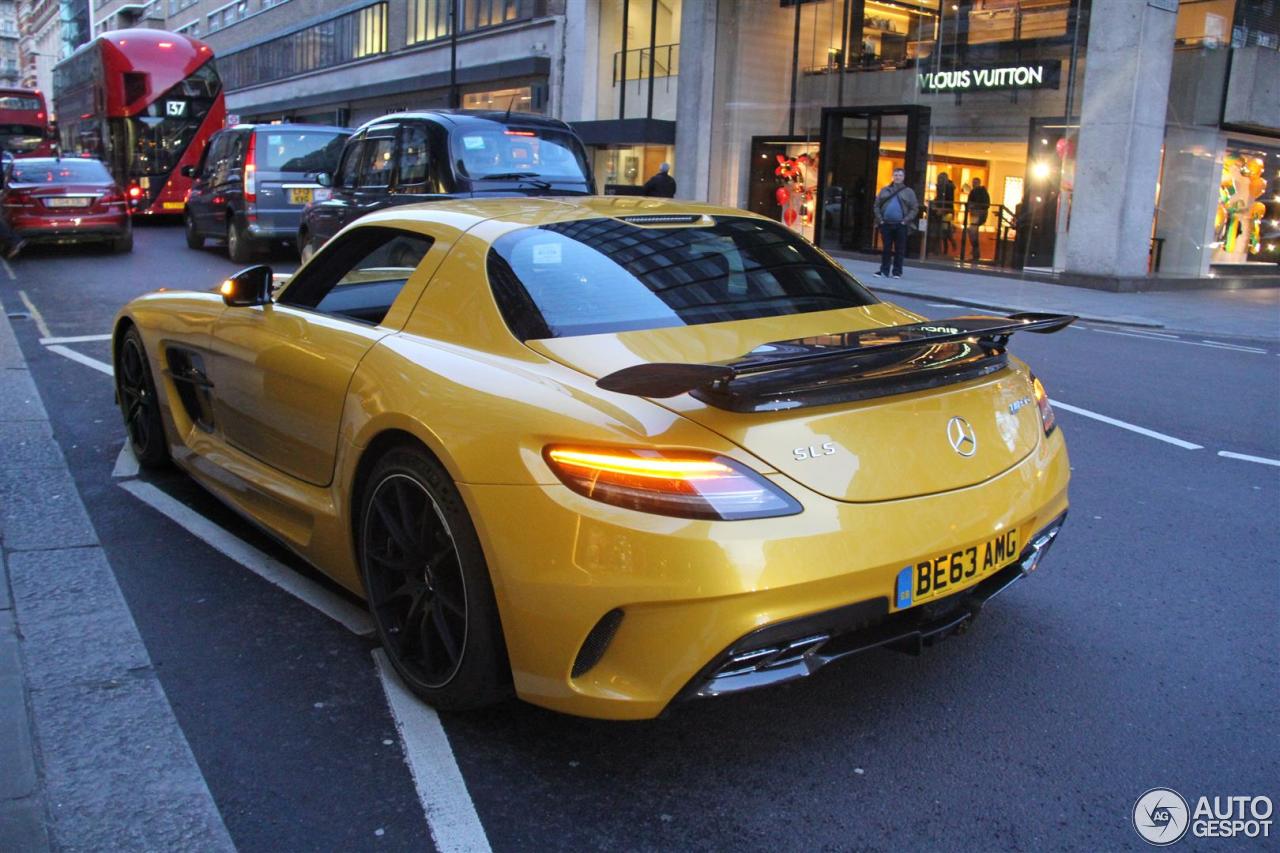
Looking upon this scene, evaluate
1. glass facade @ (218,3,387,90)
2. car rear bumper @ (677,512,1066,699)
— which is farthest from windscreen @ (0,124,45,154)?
car rear bumper @ (677,512,1066,699)

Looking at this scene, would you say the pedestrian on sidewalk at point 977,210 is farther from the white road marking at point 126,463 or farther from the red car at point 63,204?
the white road marking at point 126,463

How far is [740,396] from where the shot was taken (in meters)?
2.71

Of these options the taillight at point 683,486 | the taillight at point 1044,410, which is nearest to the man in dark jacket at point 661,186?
the taillight at point 1044,410

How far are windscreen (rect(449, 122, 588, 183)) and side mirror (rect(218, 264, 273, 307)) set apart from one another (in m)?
6.00

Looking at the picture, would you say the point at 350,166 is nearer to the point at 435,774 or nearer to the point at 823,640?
the point at 435,774

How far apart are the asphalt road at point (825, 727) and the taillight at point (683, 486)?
776mm

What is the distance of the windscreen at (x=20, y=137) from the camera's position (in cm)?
3359

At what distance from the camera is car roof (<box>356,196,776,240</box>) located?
12.4ft

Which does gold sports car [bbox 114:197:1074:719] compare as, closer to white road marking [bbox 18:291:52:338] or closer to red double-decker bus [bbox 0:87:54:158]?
white road marking [bbox 18:291:52:338]

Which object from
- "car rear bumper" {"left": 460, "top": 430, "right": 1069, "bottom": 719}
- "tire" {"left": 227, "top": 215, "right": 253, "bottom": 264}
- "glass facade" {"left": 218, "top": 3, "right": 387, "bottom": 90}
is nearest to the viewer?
"car rear bumper" {"left": 460, "top": 430, "right": 1069, "bottom": 719}

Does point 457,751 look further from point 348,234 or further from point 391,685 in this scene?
point 348,234

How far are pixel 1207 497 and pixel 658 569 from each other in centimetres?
420

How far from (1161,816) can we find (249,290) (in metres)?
3.65

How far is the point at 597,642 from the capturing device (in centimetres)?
Answer: 272
